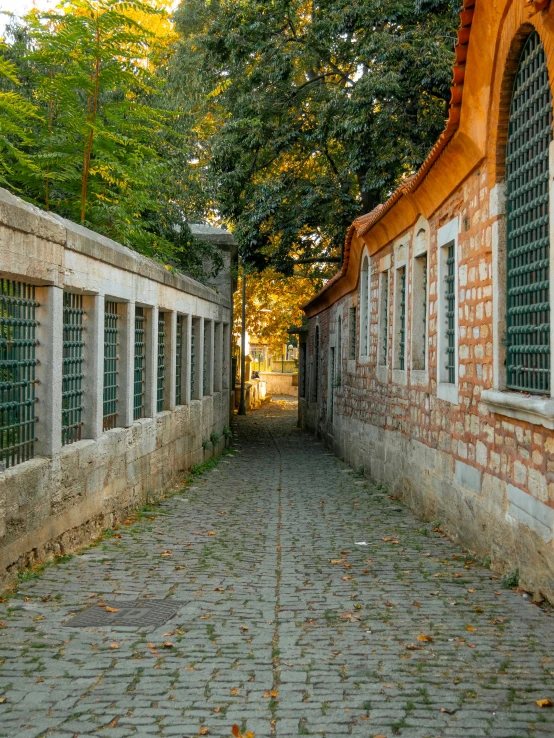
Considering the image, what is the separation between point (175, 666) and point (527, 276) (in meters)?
3.91

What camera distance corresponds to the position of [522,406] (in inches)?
242

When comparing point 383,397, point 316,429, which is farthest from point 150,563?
point 316,429

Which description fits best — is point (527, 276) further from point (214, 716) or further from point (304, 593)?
point (214, 716)

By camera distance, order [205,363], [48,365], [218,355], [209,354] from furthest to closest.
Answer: [218,355] → [209,354] → [205,363] → [48,365]

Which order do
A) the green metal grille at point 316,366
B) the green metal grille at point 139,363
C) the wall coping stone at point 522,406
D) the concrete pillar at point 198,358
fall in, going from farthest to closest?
the green metal grille at point 316,366 < the concrete pillar at point 198,358 < the green metal grille at point 139,363 < the wall coping stone at point 522,406

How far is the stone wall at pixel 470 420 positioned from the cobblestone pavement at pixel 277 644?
1.37 feet

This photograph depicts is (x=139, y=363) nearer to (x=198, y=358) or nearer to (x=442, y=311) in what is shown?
(x=442, y=311)

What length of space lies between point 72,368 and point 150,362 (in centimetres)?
319

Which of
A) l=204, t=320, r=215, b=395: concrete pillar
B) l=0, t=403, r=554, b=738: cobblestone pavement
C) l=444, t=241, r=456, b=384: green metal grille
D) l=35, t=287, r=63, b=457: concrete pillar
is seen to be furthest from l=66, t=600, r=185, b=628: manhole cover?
l=204, t=320, r=215, b=395: concrete pillar

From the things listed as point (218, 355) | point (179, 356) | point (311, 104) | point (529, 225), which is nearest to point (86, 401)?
point (529, 225)

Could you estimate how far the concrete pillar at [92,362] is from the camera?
320 inches

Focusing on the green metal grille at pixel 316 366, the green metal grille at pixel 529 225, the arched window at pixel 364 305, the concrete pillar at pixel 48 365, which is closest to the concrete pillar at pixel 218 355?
the arched window at pixel 364 305

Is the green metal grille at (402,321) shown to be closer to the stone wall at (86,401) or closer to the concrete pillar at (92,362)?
the stone wall at (86,401)

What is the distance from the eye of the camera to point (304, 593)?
20.8 feet
